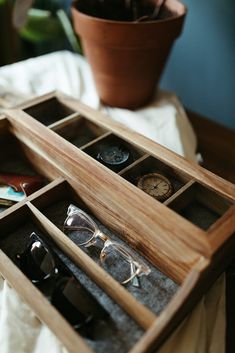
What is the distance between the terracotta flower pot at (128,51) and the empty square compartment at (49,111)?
124 millimetres

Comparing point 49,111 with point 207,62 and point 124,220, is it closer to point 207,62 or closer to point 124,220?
point 124,220

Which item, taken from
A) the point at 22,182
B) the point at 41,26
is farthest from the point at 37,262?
the point at 41,26

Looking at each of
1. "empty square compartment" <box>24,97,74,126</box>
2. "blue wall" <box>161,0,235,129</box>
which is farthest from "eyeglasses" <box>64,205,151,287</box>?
"blue wall" <box>161,0,235,129</box>

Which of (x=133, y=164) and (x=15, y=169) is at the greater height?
(x=133, y=164)

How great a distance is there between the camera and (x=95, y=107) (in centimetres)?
73

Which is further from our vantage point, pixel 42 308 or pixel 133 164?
pixel 133 164

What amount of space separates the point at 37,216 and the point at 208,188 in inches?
9.3

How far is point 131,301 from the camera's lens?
367 millimetres

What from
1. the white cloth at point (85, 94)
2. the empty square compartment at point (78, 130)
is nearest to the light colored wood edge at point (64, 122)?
the empty square compartment at point (78, 130)

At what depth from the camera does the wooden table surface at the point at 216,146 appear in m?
0.65

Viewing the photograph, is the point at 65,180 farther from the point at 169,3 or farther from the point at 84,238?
the point at 169,3

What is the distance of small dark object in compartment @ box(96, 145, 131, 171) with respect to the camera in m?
0.51

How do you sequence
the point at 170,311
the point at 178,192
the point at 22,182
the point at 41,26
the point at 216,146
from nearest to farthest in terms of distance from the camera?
1. the point at 170,311
2. the point at 178,192
3. the point at 22,182
4. the point at 216,146
5. the point at 41,26

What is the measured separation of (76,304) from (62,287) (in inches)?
1.0
